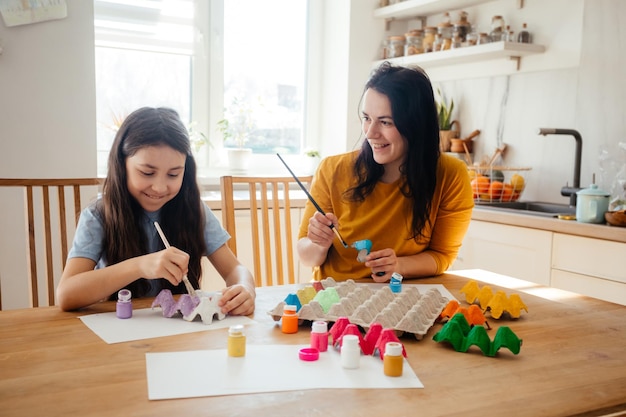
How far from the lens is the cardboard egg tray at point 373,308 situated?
3.53ft

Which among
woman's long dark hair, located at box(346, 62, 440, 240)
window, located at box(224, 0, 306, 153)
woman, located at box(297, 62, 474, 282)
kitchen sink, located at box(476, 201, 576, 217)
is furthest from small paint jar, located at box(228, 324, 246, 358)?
A: window, located at box(224, 0, 306, 153)

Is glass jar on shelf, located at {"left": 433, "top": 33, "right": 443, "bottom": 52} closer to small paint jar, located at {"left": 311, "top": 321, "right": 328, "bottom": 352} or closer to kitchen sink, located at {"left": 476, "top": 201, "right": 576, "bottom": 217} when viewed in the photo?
kitchen sink, located at {"left": 476, "top": 201, "right": 576, "bottom": 217}

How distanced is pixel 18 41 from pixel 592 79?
2453mm

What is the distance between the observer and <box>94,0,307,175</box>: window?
3229 millimetres

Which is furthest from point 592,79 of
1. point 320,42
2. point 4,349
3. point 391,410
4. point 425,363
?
point 4,349

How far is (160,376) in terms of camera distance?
0.86 meters

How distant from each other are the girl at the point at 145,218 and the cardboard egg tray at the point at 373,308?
0.51 ft

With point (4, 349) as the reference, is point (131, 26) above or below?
above

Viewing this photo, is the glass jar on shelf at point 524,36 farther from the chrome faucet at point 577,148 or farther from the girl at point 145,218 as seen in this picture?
the girl at point 145,218

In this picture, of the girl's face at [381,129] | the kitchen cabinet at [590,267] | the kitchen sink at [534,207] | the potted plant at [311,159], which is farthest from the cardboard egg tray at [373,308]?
the potted plant at [311,159]

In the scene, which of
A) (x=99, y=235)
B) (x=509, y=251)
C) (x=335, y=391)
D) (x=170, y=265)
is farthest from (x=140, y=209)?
(x=509, y=251)

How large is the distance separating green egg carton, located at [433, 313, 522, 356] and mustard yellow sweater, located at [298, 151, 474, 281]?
66 centimetres

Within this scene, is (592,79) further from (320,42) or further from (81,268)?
(81,268)

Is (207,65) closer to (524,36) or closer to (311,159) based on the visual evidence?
(311,159)
